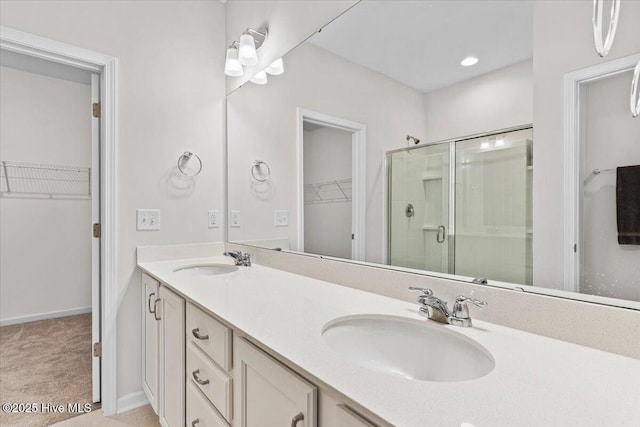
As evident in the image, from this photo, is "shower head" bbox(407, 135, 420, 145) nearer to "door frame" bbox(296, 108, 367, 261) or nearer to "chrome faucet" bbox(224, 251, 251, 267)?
"door frame" bbox(296, 108, 367, 261)

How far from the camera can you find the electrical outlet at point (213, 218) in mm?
2227

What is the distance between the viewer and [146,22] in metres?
1.98

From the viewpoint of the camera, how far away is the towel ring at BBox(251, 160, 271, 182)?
1.98 meters

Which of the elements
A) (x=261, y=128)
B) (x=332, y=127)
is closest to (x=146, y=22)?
(x=261, y=128)

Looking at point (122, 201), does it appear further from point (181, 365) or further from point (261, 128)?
point (181, 365)

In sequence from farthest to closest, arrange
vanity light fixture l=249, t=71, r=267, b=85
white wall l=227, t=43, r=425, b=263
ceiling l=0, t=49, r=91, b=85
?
ceiling l=0, t=49, r=91, b=85, vanity light fixture l=249, t=71, r=267, b=85, white wall l=227, t=43, r=425, b=263

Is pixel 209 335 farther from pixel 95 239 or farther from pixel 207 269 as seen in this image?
pixel 95 239

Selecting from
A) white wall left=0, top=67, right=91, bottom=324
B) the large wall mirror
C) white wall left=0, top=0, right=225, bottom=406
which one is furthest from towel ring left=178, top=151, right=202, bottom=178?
white wall left=0, top=67, right=91, bottom=324

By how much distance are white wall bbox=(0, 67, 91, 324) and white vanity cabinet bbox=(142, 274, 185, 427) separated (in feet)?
7.70

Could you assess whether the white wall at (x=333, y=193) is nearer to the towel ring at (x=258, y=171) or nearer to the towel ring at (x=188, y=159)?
the towel ring at (x=258, y=171)

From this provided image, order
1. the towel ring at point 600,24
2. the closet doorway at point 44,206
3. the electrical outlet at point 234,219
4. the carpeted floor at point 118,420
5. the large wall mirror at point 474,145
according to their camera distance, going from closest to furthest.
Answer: the towel ring at point 600,24 → the large wall mirror at point 474,145 → the carpeted floor at point 118,420 → the electrical outlet at point 234,219 → the closet doorway at point 44,206

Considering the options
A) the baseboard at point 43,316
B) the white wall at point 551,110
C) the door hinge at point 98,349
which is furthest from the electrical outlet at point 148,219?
the baseboard at point 43,316

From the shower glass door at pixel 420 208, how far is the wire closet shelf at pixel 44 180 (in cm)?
366

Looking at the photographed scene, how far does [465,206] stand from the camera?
3.37 ft
